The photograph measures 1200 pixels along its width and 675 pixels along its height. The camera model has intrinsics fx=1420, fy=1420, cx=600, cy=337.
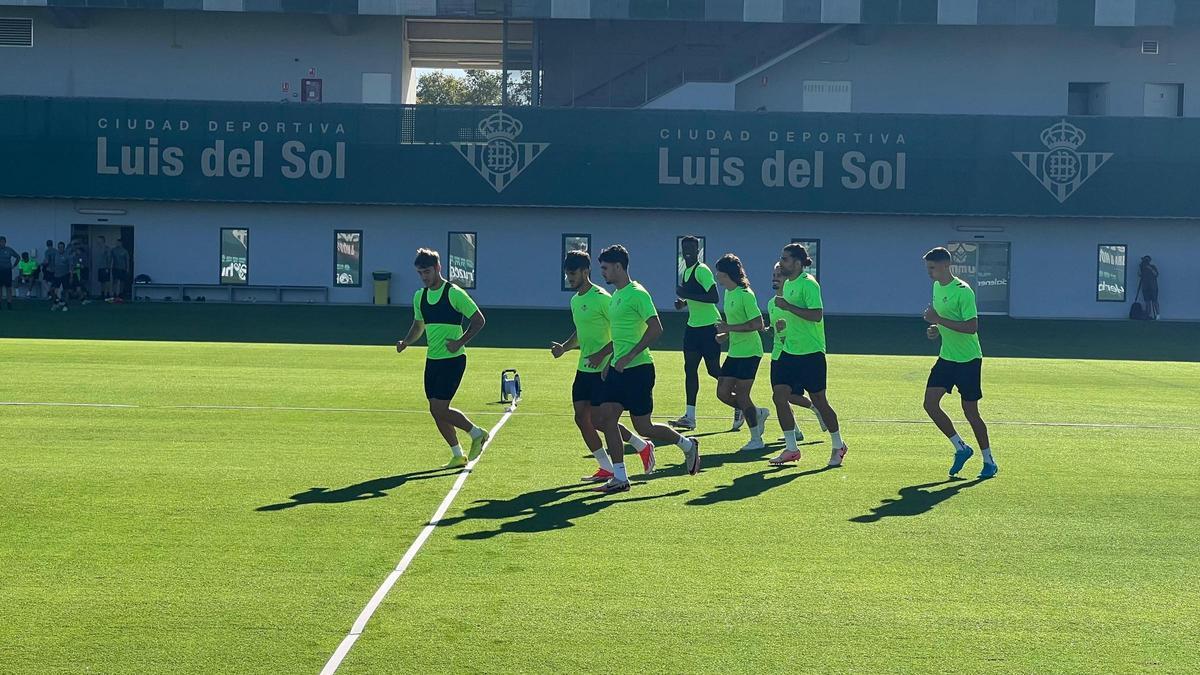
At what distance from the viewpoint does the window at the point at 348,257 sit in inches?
1710

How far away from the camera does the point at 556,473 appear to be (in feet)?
41.7

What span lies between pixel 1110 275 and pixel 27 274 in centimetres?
3207

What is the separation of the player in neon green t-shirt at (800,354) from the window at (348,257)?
31.3 metres

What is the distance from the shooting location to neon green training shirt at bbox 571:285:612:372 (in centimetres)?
1177

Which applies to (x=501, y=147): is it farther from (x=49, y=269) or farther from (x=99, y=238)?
(x=49, y=269)

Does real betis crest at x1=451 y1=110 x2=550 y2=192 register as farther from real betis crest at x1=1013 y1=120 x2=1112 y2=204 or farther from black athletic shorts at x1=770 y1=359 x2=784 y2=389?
black athletic shorts at x1=770 y1=359 x2=784 y2=389

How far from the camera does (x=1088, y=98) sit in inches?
1839

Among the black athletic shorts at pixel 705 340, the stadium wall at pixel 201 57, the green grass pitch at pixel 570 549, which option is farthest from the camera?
the stadium wall at pixel 201 57

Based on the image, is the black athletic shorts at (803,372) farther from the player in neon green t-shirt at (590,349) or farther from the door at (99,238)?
the door at (99,238)

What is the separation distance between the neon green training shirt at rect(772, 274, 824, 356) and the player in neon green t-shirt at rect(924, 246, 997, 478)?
1088mm

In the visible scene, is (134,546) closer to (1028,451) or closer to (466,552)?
(466,552)

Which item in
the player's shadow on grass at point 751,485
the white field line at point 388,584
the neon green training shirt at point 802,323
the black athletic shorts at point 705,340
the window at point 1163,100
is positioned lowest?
the white field line at point 388,584

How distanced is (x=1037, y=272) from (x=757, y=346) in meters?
31.2

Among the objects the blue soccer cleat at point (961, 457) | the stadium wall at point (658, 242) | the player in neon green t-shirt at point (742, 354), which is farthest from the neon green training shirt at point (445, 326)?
the stadium wall at point (658, 242)
